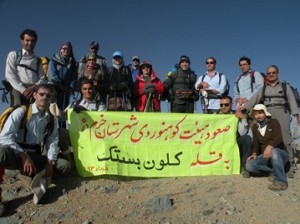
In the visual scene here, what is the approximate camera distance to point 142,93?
905 cm

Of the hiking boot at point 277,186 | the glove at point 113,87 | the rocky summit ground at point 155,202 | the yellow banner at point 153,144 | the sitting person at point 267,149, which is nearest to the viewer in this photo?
the rocky summit ground at point 155,202

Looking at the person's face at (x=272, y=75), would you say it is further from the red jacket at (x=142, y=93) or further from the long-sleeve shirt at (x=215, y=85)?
the red jacket at (x=142, y=93)

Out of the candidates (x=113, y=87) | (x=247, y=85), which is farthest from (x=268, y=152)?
(x=113, y=87)

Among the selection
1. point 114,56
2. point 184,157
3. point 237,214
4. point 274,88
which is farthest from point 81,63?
point 237,214

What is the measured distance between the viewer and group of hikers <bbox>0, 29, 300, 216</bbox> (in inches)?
253

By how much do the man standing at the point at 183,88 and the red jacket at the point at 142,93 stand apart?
313 millimetres

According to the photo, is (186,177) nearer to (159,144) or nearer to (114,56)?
(159,144)

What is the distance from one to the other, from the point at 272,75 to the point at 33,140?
5.42m

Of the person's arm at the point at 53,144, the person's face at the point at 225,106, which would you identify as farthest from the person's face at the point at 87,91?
the person's face at the point at 225,106

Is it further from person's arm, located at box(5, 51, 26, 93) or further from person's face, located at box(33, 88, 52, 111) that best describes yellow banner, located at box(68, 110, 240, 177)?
person's arm, located at box(5, 51, 26, 93)

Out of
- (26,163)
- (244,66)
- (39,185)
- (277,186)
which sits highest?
(244,66)

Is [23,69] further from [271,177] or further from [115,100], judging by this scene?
[271,177]

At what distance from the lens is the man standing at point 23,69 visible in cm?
757

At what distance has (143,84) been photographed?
9125 millimetres
